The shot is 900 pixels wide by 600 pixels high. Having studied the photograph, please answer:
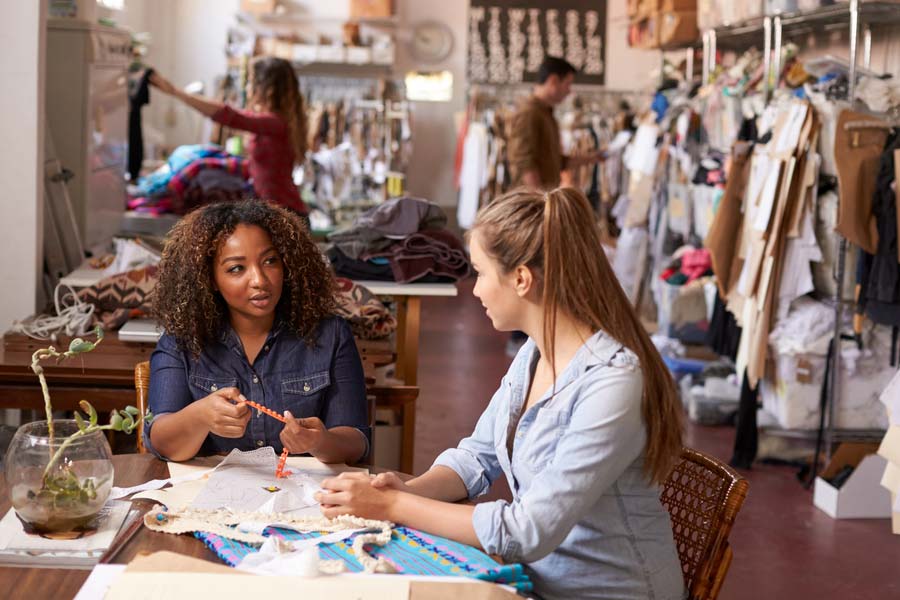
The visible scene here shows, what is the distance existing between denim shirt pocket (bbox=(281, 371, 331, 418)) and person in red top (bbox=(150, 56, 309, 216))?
9.40 feet

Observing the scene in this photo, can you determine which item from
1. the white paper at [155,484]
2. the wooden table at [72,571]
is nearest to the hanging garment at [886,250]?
the white paper at [155,484]

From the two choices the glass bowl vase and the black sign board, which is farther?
the black sign board

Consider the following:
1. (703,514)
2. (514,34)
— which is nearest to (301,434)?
(703,514)

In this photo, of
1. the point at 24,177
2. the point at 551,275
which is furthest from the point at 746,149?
the point at 551,275

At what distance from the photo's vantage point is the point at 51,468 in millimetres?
1743

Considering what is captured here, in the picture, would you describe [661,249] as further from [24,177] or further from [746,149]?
[24,177]

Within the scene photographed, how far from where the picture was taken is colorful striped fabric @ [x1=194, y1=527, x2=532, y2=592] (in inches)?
64.7

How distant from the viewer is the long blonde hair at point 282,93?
17.1 ft

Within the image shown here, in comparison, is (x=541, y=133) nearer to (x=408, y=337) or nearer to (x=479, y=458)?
(x=408, y=337)

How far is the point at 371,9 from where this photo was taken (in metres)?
10.9

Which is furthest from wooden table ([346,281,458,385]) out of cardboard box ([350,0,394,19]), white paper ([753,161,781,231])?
cardboard box ([350,0,394,19])

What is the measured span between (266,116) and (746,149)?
85.5 inches

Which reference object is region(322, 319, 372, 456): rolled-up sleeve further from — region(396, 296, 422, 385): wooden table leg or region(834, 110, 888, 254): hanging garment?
region(834, 110, 888, 254): hanging garment

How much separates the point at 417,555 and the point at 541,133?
530 centimetres
